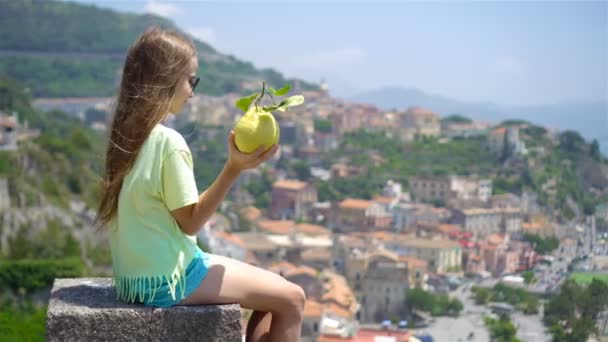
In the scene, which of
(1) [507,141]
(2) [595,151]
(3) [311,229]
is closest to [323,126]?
(1) [507,141]

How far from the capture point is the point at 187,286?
124cm

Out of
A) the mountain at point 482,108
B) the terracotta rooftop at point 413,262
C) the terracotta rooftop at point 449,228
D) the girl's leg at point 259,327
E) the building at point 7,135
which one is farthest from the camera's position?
the mountain at point 482,108

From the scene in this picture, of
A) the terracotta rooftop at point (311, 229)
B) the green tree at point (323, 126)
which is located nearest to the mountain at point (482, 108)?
the green tree at point (323, 126)

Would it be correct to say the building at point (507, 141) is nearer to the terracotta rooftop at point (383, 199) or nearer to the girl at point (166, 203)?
the terracotta rooftop at point (383, 199)

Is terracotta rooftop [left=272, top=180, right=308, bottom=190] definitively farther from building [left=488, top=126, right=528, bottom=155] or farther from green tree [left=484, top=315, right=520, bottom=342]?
green tree [left=484, top=315, right=520, bottom=342]

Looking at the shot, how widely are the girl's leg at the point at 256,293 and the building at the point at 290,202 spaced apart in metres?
32.9

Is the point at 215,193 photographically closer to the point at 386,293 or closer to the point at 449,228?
the point at 386,293

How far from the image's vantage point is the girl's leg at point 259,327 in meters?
1.32

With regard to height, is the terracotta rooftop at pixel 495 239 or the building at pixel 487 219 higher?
the building at pixel 487 219

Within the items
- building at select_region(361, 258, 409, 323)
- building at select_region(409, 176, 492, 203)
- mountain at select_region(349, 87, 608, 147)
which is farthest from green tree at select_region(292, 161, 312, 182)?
mountain at select_region(349, 87, 608, 147)

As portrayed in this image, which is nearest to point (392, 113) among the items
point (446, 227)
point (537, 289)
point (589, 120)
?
point (589, 120)

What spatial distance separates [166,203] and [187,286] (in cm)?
12

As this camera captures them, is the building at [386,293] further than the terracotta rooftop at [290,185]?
No

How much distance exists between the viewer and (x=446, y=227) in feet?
103
